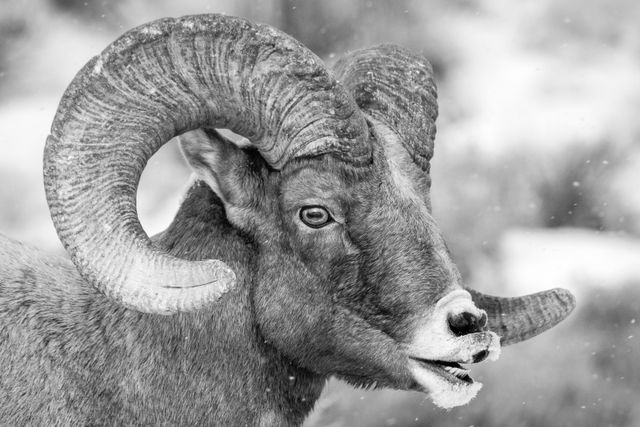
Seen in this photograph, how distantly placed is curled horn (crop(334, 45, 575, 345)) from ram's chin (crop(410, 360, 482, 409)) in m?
0.85

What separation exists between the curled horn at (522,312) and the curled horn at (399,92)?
870mm

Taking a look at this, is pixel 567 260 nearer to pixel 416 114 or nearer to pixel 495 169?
pixel 495 169

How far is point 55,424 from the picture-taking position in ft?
16.3

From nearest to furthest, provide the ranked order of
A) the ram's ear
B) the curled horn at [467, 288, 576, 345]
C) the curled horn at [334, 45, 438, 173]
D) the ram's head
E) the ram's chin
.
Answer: the ram's head < the ram's chin < the ram's ear < the curled horn at [334, 45, 438, 173] < the curled horn at [467, 288, 576, 345]

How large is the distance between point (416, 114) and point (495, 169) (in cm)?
705

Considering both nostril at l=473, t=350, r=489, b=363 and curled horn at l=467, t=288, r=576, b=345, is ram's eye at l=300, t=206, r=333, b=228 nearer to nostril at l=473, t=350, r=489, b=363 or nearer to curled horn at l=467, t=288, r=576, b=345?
nostril at l=473, t=350, r=489, b=363

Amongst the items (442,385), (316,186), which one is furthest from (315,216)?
(442,385)

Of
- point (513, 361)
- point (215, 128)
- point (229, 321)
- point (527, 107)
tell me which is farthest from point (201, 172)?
point (527, 107)

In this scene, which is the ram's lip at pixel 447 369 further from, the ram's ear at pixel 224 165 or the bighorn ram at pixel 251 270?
the ram's ear at pixel 224 165

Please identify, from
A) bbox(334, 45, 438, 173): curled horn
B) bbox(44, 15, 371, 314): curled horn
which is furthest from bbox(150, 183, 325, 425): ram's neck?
bbox(334, 45, 438, 173): curled horn

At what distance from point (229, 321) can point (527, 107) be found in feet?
29.4

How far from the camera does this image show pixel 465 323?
4785 millimetres

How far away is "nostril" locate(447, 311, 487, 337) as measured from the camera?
4.78 meters

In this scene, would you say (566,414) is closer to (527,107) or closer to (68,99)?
(527,107)
